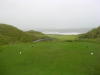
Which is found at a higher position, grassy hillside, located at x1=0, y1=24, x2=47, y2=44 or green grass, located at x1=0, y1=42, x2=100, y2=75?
grassy hillside, located at x1=0, y1=24, x2=47, y2=44

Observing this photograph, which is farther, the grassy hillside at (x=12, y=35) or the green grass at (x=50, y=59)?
the grassy hillside at (x=12, y=35)

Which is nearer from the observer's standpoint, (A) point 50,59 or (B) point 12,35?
(A) point 50,59

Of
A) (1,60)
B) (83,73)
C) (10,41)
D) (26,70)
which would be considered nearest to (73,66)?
(83,73)

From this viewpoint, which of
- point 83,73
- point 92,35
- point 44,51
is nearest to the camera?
point 83,73

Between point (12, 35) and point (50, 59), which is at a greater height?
point (12, 35)

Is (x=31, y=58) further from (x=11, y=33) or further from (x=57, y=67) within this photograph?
(x=11, y=33)

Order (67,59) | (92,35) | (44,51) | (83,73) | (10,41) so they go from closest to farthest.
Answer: (83,73), (67,59), (44,51), (10,41), (92,35)

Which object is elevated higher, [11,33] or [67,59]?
[11,33]

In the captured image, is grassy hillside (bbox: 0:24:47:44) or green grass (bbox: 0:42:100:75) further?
grassy hillside (bbox: 0:24:47:44)

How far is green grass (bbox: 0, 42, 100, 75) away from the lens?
85cm

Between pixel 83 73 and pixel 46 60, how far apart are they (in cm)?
21

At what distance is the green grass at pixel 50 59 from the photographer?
0.85 meters

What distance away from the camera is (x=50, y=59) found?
95 centimetres

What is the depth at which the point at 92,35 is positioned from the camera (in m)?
1.43
